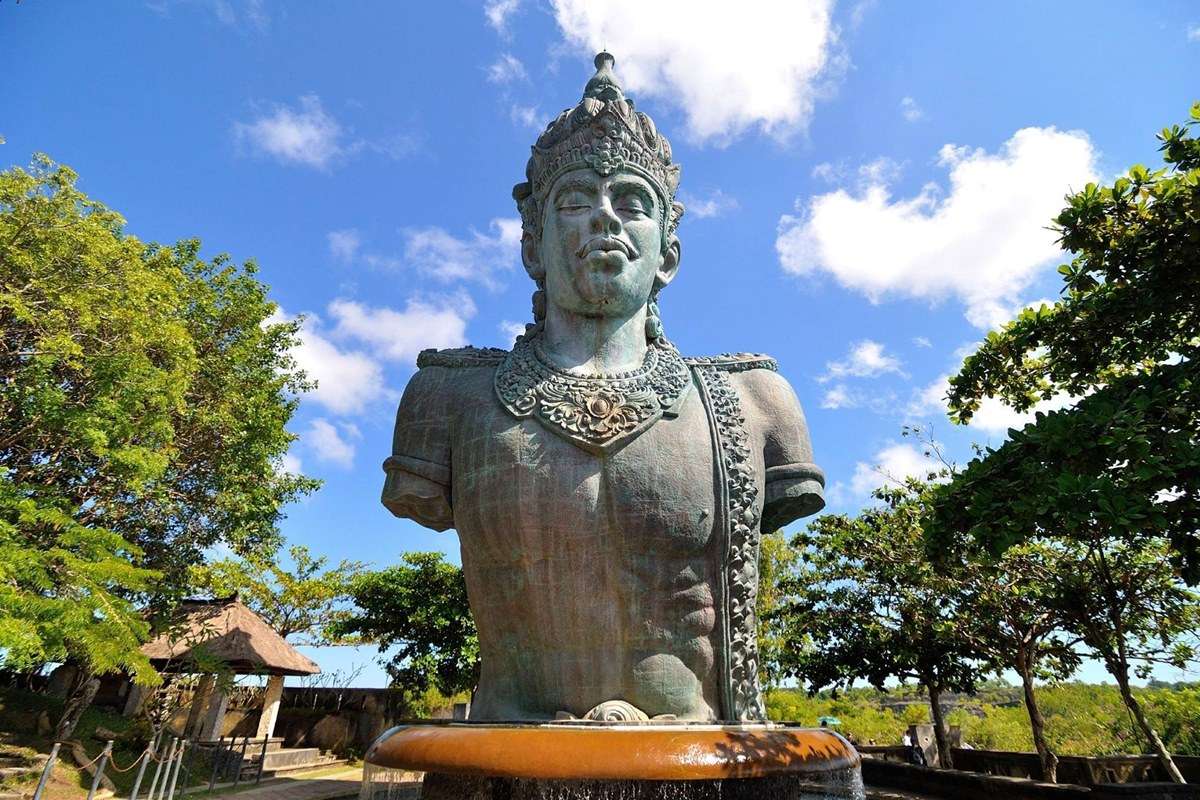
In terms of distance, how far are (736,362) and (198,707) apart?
854 inches

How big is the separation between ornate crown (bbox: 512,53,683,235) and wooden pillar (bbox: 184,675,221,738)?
64.2 ft

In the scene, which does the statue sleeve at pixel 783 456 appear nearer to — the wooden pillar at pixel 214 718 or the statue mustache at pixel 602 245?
the statue mustache at pixel 602 245

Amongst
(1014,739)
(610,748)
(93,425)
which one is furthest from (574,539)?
(1014,739)

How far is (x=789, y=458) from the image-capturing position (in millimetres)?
4246

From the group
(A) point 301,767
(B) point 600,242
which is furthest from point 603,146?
(A) point 301,767

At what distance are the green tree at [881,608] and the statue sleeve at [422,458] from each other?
12384mm

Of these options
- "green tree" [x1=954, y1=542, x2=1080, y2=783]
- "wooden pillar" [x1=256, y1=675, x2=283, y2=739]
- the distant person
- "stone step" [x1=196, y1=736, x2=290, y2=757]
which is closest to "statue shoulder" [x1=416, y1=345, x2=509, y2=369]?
"green tree" [x1=954, y1=542, x2=1080, y2=783]

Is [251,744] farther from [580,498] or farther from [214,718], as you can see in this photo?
[580,498]

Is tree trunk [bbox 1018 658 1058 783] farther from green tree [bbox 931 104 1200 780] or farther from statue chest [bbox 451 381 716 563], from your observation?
statue chest [bbox 451 381 716 563]

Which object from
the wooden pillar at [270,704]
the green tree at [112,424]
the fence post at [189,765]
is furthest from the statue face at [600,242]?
the wooden pillar at [270,704]

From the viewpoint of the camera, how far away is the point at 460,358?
4.38 meters

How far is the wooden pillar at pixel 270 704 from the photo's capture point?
70.0 ft

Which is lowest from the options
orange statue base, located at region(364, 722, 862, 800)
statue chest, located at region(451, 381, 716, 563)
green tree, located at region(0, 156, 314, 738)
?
orange statue base, located at region(364, 722, 862, 800)

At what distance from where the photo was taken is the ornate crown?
4426 millimetres
